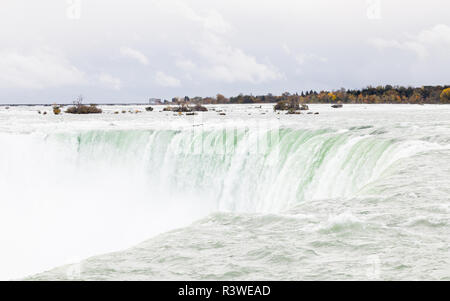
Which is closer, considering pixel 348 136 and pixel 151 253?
pixel 151 253

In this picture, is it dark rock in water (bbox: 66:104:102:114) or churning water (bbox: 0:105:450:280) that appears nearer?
churning water (bbox: 0:105:450:280)

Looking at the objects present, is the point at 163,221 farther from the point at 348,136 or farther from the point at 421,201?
the point at 421,201

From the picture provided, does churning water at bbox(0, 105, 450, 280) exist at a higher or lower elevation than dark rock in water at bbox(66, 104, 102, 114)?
lower

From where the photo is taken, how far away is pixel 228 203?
20.9 metres

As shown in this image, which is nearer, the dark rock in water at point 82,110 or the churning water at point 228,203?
the churning water at point 228,203

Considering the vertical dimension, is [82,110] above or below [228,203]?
above

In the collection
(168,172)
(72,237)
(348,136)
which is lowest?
(72,237)

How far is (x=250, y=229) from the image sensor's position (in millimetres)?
9453

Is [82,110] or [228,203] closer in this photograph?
[228,203]

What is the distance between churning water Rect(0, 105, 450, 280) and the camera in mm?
7590

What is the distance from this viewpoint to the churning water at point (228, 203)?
7590mm

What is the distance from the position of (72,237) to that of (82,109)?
5008 cm

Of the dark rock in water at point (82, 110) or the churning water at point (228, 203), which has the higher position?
the dark rock in water at point (82, 110)
